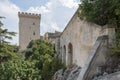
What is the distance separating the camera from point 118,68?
10.5 meters

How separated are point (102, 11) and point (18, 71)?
1133 centimetres

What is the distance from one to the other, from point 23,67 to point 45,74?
2.09m

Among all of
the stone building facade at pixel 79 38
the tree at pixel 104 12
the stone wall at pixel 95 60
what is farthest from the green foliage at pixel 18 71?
the stone wall at pixel 95 60

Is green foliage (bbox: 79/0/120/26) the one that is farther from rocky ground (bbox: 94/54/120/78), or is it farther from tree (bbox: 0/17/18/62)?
tree (bbox: 0/17/18/62)

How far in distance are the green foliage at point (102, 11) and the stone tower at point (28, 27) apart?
49.3 meters

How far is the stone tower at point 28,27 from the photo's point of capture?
6234 cm

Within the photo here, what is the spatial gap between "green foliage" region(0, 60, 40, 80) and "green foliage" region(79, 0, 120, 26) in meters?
10.1

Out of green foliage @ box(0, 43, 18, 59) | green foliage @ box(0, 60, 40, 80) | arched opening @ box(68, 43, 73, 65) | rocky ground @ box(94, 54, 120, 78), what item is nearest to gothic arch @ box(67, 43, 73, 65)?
arched opening @ box(68, 43, 73, 65)

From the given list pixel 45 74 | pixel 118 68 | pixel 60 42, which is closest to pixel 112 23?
pixel 118 68

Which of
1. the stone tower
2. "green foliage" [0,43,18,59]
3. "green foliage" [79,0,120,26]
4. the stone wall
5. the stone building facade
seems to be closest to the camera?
the stone wall

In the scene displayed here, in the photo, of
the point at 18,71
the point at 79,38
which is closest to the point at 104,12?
the point at 79,38

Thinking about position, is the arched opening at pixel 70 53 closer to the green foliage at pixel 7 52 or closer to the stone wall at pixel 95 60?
the green foliage at pixel 7 52

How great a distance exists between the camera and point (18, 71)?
21.5m

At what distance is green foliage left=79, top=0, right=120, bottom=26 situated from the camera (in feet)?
38.3
